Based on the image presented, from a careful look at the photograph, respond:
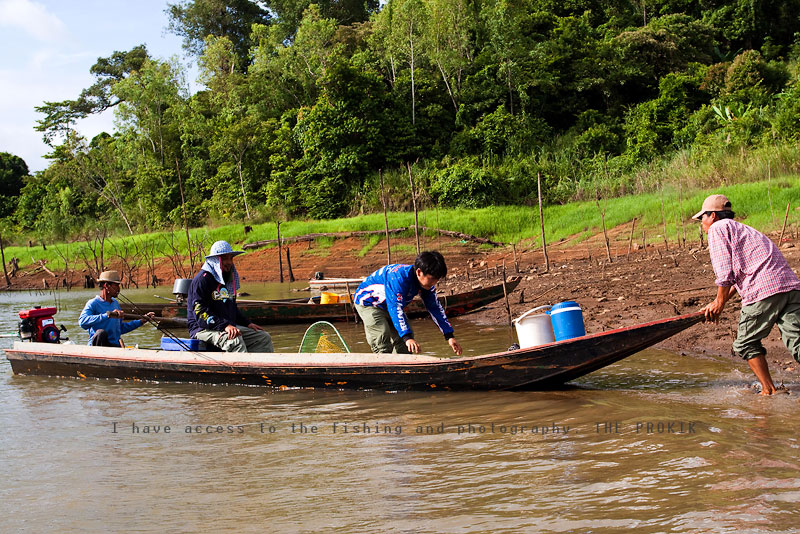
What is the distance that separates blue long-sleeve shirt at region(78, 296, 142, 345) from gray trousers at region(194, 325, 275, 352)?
1.24m

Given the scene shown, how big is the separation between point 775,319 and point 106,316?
7.19m

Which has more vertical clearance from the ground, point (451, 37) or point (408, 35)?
point (408, 35)

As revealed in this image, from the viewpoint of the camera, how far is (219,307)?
7.33 metres

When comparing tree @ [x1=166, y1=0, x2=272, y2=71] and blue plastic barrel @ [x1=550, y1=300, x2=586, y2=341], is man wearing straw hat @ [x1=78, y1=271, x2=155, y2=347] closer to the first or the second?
blue plastic barrel @ [x1=550, y1=300, x2=586, y2=341]

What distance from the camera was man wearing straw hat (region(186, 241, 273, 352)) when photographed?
7133mm

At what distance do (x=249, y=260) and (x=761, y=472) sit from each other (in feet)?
69.8

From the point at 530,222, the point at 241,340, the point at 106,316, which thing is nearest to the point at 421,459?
the point at 241,340

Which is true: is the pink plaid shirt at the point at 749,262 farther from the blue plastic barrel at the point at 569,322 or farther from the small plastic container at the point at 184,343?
the small plastic container at the point at 184,343

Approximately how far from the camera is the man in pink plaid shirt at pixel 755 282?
504 centimetres

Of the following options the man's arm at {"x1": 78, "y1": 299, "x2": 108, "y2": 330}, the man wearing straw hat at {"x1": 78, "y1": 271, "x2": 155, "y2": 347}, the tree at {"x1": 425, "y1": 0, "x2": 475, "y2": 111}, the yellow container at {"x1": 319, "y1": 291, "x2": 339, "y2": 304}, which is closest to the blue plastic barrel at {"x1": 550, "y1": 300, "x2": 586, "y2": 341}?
the man wearing straw hat at {"x1": 78, "y1": 271, "x2": 155, "y2": 347}

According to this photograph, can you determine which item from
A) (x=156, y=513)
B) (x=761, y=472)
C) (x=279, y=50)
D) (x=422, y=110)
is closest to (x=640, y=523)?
(x=761, y=472)

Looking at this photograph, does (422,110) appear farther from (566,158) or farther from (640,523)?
(640,523)

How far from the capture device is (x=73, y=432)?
6.40 metres

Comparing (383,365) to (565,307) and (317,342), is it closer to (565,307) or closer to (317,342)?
(317,342)
